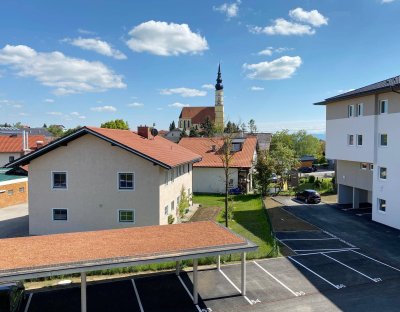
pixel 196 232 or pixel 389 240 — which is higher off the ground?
pixel 196 232

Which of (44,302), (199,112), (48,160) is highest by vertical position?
(199,112)

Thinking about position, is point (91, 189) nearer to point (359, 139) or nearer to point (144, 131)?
point (144, 131)

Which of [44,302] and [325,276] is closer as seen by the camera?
[44,302]

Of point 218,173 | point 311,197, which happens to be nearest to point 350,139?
point 311,197

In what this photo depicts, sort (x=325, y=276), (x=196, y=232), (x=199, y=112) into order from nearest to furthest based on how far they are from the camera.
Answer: (x=196, y=232) < (x=325, y=276) < (x=199, y=112)

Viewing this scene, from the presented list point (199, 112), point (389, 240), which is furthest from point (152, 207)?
point (199, 112)

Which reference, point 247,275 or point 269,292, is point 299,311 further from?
point 247,275
